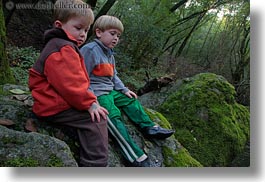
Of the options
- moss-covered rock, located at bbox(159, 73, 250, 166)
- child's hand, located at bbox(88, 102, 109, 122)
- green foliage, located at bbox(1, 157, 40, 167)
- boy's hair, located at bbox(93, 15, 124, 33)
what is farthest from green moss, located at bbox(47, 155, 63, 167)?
moss-covered rock, located at bbox(159, 73, 250, 166)

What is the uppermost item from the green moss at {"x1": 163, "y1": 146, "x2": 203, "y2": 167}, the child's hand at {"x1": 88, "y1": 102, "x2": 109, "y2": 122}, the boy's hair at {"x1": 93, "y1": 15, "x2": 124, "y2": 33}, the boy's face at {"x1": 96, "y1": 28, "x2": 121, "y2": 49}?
the boy's hair at {"x1": 93, "y1": 15, "x2": 124, "y2": 33}

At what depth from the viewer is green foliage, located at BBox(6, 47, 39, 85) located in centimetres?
126

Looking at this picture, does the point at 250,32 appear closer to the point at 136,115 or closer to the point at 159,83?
the point at 136,115

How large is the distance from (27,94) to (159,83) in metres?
0.81

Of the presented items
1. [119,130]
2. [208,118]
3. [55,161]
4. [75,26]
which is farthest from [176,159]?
[75,26]

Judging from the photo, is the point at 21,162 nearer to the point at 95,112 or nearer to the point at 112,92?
the point at 95,112

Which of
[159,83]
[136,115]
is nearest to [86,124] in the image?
[136,115]

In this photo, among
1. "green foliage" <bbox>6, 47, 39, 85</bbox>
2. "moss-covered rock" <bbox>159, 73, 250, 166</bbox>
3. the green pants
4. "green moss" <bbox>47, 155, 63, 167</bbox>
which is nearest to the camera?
"green moss" <bbox>47, 155, 63, 167</bbox>

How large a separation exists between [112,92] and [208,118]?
0.58m

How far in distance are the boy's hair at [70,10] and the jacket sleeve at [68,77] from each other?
11 centimetres

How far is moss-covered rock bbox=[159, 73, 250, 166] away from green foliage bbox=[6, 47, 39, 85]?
0.69 meters

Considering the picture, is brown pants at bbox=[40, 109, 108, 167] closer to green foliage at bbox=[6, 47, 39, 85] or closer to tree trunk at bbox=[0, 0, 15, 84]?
green foliage at bbox=[6, 47, 39, 85]

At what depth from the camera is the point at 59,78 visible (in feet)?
3.20

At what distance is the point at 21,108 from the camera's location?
109cm
